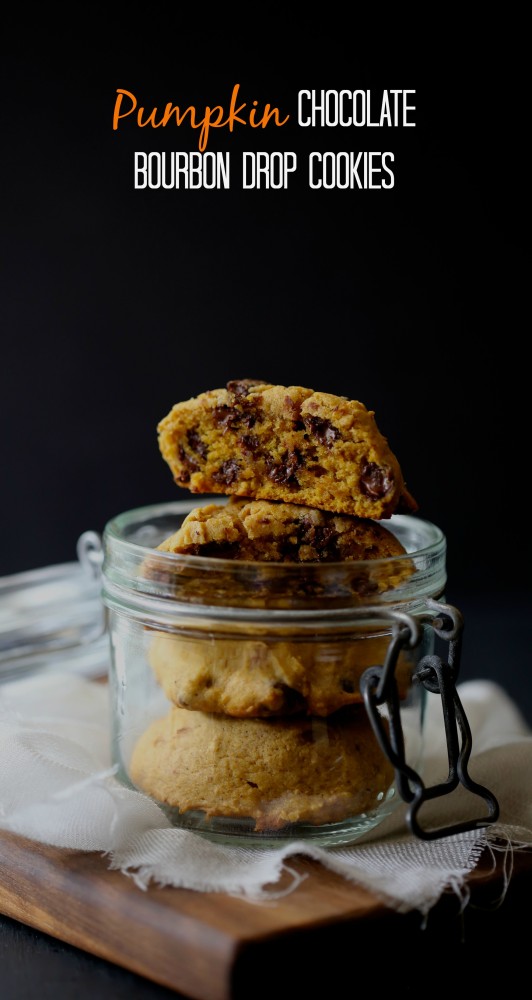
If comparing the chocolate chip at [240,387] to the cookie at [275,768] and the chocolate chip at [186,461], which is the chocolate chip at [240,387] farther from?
the cookie at [275,768]

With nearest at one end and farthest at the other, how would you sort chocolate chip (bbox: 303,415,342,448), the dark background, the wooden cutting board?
the wooden cutting board
chocolate chip (bbox: 303,415,342,448)
the dark background

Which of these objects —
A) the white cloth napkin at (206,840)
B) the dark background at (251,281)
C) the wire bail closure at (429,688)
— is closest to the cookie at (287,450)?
the wire bail closure at (429,688)

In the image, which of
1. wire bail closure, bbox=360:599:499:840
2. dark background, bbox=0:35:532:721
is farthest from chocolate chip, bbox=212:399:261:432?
dark background, bbox=0:35:532:721

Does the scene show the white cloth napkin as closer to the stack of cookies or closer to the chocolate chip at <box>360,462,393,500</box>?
the stack of cookies

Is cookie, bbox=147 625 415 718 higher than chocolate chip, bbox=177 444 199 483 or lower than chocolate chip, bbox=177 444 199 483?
lower

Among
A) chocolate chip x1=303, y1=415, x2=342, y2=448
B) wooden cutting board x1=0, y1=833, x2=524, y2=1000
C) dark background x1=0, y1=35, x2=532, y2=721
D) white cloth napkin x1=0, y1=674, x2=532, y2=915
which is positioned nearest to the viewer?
wooden cutting board x1=0, y1=833, x2=524, y2=1000

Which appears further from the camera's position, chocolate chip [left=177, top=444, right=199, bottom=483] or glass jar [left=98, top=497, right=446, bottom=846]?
chocolate chip [left=177, top=444, right=199, bottom=483]

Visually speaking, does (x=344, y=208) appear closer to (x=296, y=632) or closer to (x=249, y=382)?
(x=249, y=382)
